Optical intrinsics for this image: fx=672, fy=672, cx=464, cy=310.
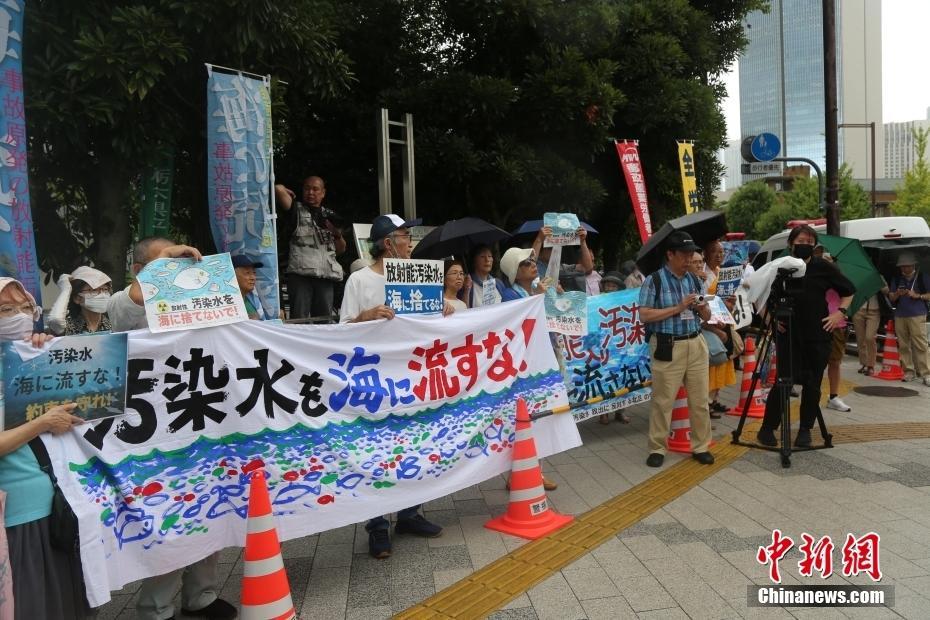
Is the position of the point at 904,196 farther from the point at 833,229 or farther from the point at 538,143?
the point at 538,143

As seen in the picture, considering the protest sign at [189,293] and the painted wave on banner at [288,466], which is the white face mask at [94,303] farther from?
the painted wave on banner at [288,466]

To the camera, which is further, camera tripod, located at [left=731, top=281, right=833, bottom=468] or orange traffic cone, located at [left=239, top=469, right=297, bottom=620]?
camera tripod, located at [left=731, top=281, right=833, bottom=468]

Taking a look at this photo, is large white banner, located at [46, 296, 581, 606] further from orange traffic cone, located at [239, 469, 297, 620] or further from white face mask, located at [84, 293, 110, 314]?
white face mask, located at [84, 293, 110, 314]

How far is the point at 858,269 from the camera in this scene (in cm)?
722

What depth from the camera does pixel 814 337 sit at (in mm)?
6043

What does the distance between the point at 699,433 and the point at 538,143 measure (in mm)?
7264

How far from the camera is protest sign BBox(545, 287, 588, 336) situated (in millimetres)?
5602

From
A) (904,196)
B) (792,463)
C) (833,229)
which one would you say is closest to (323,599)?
(792,463)

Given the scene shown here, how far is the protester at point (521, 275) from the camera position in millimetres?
5656

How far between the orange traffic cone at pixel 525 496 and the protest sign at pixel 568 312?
3.96 ft

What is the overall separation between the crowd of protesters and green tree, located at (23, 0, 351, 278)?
49.0 inches

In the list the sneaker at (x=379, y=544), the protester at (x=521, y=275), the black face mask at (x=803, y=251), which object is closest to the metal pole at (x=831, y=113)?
the black face mask at (x=803, y=251)

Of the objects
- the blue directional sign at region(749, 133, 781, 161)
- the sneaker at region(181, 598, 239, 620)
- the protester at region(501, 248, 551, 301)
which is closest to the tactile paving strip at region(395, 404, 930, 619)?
the sneaker at region(181, 598, 239, 620)

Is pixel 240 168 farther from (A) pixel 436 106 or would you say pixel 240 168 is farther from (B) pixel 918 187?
(B) pixel 918 187
